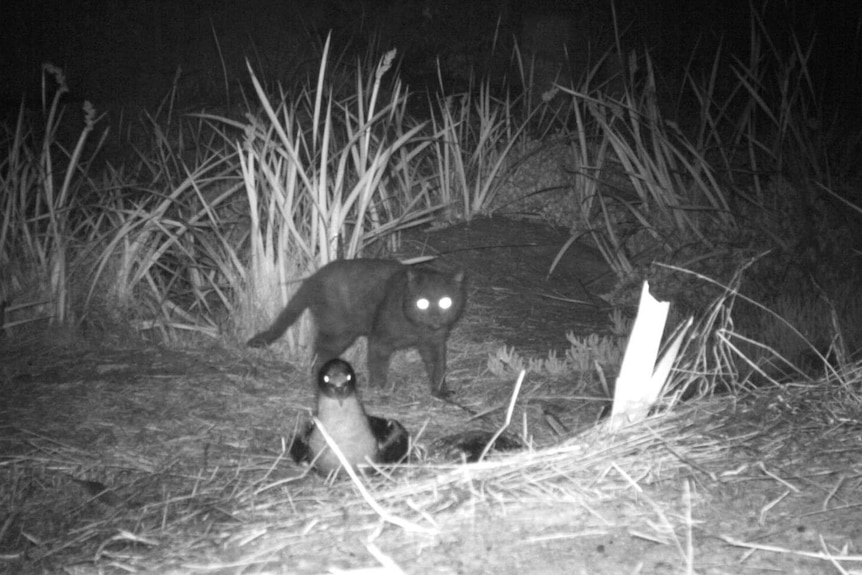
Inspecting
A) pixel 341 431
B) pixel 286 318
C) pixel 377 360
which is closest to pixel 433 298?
pixel 377 360

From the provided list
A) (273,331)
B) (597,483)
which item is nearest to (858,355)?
(597,483)

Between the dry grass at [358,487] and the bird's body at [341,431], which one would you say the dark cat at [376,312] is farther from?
the bird's body at [341,431]

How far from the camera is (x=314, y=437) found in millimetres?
3652

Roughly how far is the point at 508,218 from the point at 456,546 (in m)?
5.75

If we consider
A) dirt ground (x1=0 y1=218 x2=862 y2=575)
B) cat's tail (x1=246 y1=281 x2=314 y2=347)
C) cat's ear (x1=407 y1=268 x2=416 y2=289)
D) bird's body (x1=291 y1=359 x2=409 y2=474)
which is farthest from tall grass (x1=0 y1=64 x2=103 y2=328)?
bird's body (x1=291 y1=359 x2=409 y2=474)

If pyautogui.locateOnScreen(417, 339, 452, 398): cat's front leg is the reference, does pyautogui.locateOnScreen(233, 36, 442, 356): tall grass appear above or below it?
above

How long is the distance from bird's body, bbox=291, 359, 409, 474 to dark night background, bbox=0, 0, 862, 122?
31.5 feet

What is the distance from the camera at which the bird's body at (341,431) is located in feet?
11.8

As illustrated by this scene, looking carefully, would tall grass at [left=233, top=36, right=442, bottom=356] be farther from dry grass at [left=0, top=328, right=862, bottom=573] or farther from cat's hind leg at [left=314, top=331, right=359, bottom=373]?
dry grass at [left=0, top=328, right=862, bottom=573]

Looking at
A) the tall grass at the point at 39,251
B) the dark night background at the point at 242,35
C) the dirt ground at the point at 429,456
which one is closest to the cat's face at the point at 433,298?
the dirt ground at the point at 429,456

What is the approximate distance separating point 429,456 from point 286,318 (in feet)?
5.93

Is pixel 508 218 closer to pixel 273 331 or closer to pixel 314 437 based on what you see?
pixel 273 331

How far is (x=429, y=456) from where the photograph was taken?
3812 millimetres

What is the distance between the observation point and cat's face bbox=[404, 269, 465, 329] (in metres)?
5.20
